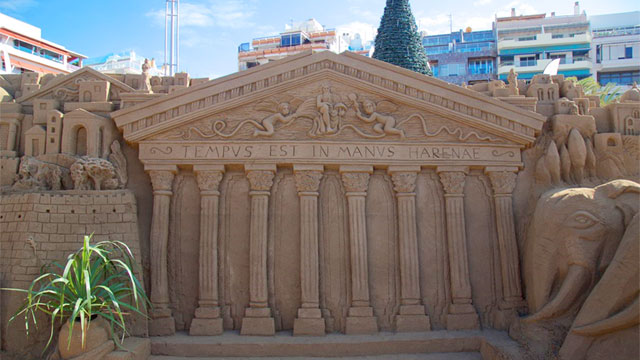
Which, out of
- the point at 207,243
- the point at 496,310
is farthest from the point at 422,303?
the point at 207,243

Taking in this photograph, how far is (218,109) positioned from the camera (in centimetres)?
1012

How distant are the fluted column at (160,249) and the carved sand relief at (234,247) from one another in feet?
3.54

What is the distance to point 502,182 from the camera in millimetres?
10312

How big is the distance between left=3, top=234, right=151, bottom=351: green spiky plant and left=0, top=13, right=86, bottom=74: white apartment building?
123 feet

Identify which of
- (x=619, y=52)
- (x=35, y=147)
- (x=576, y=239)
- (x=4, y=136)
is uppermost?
(x=619, y=52)

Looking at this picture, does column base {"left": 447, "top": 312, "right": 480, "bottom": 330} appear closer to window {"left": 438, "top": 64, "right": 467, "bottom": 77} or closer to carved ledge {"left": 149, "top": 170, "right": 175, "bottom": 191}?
carved ledge {"left": 149, "top": 170, "right": 175, "bottom": 191}

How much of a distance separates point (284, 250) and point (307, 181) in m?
1.50

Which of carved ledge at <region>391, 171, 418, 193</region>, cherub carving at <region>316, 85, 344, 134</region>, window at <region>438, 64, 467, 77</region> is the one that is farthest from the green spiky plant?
window at <region>438, 64, 467, 77</region>

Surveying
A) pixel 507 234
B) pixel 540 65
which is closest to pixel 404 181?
pixel 507 234

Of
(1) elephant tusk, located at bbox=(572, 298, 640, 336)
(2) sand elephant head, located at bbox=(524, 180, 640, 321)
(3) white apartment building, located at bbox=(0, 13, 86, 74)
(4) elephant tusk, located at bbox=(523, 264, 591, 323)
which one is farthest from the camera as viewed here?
(3) white apartment building, located at bbox=(0, 13, 86, 74)

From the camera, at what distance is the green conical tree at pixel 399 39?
1902cm

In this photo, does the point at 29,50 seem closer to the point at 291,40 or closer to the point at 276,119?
the point at 291,40

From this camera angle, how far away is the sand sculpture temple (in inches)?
371

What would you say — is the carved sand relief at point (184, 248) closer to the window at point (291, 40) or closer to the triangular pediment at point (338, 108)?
the triangular pediment at point (338, 108)
